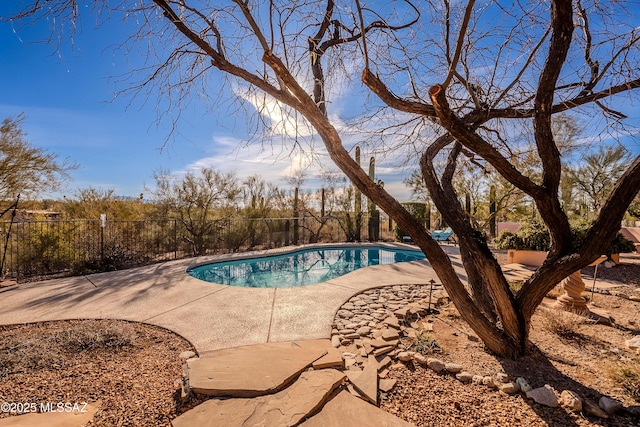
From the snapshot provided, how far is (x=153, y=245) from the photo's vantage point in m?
8.63

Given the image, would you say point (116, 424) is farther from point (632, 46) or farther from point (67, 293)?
point (632, 46)

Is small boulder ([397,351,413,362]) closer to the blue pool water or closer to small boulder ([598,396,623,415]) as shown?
small boulder ([598,396,623,415])

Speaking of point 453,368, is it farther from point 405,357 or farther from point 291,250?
point 291,250

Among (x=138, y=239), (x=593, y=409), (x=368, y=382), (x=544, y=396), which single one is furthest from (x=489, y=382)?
(x=138, y=239)

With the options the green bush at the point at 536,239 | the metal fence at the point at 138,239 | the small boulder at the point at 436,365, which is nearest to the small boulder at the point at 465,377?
the small boulder at the point at 436,365

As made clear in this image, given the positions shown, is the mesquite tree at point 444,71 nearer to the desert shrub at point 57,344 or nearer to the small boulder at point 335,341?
the small boulder at point 335,341

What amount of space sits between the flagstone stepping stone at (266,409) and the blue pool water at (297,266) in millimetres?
4653

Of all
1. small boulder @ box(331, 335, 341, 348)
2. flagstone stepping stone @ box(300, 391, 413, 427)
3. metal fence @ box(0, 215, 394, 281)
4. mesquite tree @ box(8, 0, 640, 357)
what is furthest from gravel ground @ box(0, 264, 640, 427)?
metal fence @ box(0, 215, 394, 281)

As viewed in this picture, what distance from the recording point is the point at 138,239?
327 inches

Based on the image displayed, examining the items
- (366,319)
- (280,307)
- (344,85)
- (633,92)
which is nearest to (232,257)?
(280,307)

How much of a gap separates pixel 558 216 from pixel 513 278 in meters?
3.84

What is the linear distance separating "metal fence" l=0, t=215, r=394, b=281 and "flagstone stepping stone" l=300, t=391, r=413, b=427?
6.46 m

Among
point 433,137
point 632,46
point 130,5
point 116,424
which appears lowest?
point 116,424

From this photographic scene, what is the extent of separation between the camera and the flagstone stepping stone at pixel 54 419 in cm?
170
